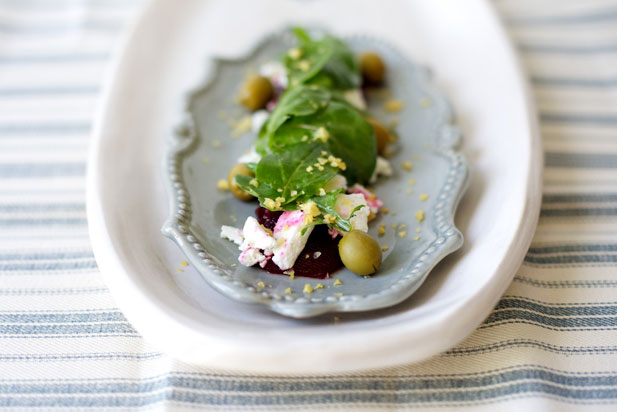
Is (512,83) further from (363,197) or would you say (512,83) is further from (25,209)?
(25,209)

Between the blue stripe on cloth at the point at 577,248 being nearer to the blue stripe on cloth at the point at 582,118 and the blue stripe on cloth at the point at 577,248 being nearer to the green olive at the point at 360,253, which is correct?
the green olive at the point at 360,253

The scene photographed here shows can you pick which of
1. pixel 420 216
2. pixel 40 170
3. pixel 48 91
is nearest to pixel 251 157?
pixel 420 216

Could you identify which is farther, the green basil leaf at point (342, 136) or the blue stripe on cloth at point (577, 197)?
the blue stripe on cloth at point (577, 197)

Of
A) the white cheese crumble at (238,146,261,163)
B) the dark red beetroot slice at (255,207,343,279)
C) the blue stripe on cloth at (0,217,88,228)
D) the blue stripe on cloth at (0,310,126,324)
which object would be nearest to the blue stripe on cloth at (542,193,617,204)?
the dark red beetroot slice at (255,207,343,279)

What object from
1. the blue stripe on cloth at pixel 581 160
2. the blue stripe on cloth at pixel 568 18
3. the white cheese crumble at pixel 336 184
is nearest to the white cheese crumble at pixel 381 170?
the white cheese crumble at pixel 336 184

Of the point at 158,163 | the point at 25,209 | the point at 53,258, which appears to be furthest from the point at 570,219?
the point at 25,209

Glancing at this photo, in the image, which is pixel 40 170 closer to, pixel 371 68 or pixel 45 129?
pixel 45 129

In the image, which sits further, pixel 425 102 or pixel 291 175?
pixel 425 102
